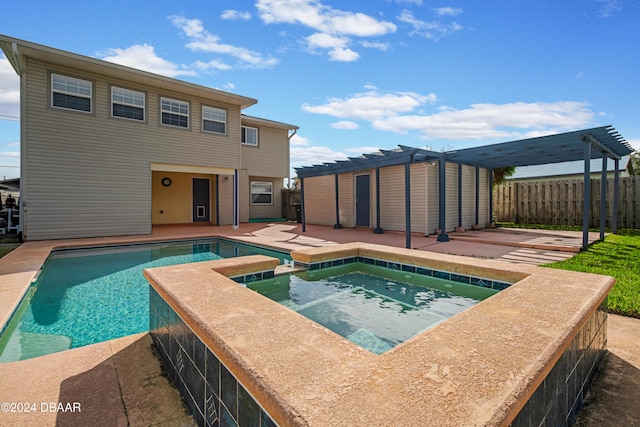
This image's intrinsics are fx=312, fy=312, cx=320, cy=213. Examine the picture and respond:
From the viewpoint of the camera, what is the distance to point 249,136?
14797mm

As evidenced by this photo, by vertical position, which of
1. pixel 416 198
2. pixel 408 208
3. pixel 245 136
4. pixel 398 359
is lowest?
pixel 398 359

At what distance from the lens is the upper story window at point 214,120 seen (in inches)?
446

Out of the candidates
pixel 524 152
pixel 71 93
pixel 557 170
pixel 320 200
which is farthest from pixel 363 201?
pixel 557 170

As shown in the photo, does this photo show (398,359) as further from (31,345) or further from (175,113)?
(175,113)

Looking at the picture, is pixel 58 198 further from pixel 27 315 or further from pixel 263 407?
pixel 263 407

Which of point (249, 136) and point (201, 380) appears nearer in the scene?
point (201, 380)

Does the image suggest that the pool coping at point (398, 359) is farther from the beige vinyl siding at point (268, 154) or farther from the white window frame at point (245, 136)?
the white window frame at point (245, 136)

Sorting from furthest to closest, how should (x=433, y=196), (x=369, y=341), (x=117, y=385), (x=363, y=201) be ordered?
(x=363, y=201), (x=433, y=196), (x=369, y=341), (x=117, y=385)

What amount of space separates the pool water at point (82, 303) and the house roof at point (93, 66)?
16.4ft

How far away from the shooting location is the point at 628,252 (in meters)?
6.35

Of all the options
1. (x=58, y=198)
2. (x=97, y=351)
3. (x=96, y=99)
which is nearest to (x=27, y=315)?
(x=97, y=351)

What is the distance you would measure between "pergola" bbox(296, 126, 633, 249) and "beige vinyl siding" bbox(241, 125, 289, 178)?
180 inches

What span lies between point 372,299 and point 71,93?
10.0 m

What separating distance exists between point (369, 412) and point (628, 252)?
8157 millimetres
